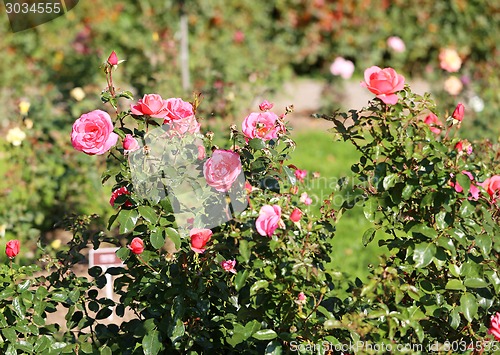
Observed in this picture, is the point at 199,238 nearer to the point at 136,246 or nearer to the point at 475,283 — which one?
the point at 136,246

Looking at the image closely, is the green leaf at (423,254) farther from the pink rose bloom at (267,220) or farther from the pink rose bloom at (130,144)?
the pink rose bloom at (130,144)

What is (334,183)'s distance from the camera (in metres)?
3.23

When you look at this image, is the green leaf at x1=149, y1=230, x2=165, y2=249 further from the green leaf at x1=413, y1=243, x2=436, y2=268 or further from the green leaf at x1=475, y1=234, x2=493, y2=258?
the green leaf at x1=475, y1=234, x2=493, y2=258

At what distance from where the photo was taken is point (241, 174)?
1.92 meters

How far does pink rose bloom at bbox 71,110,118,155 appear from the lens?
6.00 ft

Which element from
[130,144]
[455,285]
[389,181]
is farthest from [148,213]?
[455,285]

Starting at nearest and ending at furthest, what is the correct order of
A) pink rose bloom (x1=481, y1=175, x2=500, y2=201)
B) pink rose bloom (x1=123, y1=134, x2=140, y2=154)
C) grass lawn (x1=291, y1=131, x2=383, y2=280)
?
pink rose bloom (x1=123, y1=134, x2=140, y2=154), pink rose bloom (x1=481, y1=175, x2=500, y2=201), grass lawn (x1=291, y1=131, x2=383, y2=280)

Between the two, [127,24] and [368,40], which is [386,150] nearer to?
[127,24]

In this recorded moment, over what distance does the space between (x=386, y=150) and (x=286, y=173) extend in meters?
0.31

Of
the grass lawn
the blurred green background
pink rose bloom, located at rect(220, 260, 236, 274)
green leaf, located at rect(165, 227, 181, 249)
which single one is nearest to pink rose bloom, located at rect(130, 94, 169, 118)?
green leaf, located at rect(165, 227, 181, 249)

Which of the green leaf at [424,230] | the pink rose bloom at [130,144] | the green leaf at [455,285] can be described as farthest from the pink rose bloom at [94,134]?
the green leaf at [455,285]

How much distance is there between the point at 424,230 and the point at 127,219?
29.5 inches

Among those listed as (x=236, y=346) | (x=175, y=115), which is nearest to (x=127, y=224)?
(x=175, y=115)

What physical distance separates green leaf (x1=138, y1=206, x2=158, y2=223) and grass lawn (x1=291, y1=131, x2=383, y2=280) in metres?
0.84
